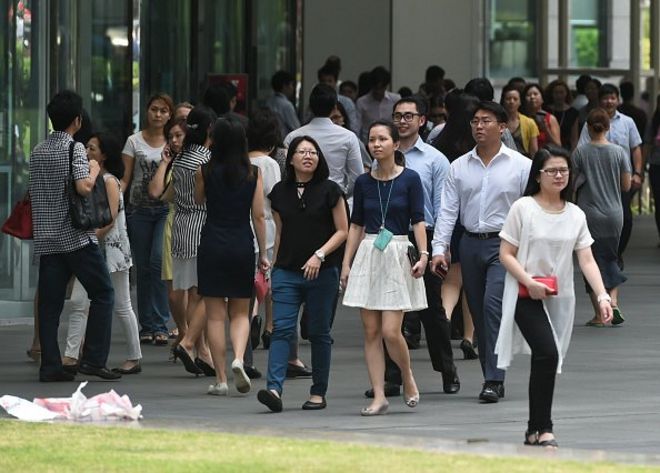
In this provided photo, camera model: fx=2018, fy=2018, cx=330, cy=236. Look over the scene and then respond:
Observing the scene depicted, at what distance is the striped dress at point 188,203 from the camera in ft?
46.1

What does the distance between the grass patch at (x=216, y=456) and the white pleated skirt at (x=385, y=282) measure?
1878 millimetres

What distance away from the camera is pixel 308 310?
40.6 feet

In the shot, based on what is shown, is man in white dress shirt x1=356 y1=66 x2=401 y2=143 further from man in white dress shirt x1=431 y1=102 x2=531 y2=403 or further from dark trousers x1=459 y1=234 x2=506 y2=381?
dark trousers x1=459 y1=234 x2=506 y2=381

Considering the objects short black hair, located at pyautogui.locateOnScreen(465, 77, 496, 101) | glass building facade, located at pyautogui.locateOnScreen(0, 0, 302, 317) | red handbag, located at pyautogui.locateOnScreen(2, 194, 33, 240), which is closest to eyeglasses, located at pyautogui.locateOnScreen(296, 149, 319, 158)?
red handbag, located at pyautogui.locateOnScreen(2, 194, 33, 240)

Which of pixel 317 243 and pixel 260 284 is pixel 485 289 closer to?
pixel 317 243

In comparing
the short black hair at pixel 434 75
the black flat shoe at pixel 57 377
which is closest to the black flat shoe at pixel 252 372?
the black flat shoe at pixel 57 377

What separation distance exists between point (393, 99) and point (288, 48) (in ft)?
17.6

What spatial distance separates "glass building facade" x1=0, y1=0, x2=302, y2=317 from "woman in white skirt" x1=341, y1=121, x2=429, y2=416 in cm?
658

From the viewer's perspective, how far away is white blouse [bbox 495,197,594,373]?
10.6m

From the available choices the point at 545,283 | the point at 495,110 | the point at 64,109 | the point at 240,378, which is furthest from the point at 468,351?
the point at 545,283

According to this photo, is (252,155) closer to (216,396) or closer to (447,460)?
(216,396)

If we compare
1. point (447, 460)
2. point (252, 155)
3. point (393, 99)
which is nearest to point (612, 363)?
point (252, 155)

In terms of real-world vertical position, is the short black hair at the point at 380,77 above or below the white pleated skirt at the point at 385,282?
above

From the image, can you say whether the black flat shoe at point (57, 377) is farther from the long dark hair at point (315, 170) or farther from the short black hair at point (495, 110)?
the short black hair at point (495, 110)
